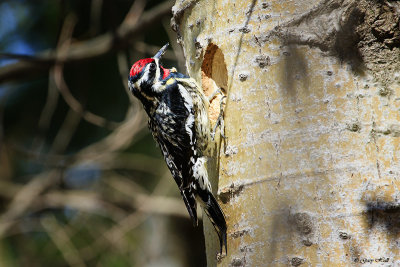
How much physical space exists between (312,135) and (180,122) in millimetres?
1311

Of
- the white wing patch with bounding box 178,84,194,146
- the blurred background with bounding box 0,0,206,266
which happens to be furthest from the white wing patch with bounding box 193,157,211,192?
the blurred background with bounding box 0,0,206,266

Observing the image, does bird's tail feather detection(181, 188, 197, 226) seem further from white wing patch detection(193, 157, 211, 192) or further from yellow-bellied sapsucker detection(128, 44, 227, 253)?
white wing patch detection(193, 157, 211, 192)

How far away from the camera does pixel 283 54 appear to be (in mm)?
2246

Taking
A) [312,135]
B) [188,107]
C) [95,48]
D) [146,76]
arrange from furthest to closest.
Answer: [95,48]
[146,76]
[188,107]
[312,135]

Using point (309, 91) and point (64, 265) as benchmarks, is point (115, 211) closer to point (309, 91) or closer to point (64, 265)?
point (64, 265)

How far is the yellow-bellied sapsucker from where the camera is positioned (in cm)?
298

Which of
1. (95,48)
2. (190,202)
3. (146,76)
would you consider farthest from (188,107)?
(95,48)

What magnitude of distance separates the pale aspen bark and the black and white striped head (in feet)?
3.59

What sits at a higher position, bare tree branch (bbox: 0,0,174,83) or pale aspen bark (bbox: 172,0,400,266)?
pale aspen bark (bbox: 172,0,400,266)

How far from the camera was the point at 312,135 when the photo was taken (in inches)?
81.9

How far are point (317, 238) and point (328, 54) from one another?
715mm

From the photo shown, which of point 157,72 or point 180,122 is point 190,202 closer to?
point 180,122

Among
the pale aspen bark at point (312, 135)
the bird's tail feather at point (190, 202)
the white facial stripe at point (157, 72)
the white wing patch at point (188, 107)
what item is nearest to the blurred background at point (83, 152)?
the white facial stripe at point (157, 72)

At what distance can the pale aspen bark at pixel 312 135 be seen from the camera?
196 centimetres
